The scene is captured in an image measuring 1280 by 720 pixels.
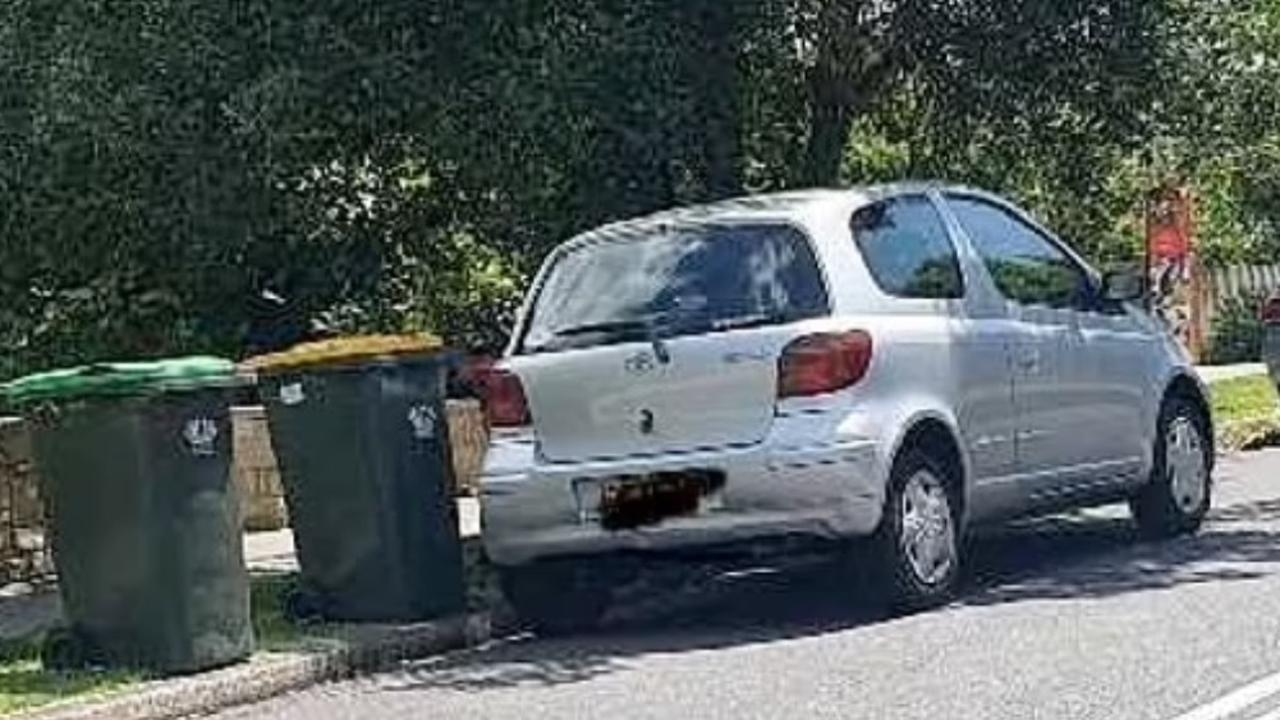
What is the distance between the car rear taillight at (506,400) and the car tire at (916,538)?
57.8 inches

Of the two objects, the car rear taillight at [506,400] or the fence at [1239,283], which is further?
the fence at [1239,283]

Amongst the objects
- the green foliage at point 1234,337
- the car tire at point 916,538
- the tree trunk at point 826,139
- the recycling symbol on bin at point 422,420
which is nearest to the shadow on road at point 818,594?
the car tire at point 916,538

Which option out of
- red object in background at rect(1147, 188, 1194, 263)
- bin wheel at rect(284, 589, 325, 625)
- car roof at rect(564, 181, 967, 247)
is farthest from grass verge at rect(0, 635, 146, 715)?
red object in background at rect(1147, 188, 1194, 263)

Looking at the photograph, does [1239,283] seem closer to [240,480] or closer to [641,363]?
[240,480]

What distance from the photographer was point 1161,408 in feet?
39.4

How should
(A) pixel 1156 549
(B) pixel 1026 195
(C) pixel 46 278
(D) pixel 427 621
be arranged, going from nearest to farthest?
(D) pixel 427 621
(A) pixel 1156 549
(C) pixel 46 278
(B) pixel 1026 195

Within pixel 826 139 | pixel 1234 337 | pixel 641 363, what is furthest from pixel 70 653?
pixel 1234 337

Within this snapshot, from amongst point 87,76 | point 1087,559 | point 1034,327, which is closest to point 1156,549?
point 1087,559

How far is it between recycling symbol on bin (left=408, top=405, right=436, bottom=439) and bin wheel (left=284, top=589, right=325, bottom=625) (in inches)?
30.3

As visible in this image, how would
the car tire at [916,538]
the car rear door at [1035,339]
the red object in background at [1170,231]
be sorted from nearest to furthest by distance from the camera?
the car tire at [916,538]
the car rear door at [1035,339]
the red object in background at [1170,231]

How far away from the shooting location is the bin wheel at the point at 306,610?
10.2 metres

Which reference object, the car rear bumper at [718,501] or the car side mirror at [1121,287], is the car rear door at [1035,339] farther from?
the car rear bumper at [718,501]

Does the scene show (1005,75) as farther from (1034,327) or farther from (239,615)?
(239,615)

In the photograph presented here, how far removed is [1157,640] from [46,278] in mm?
7207
